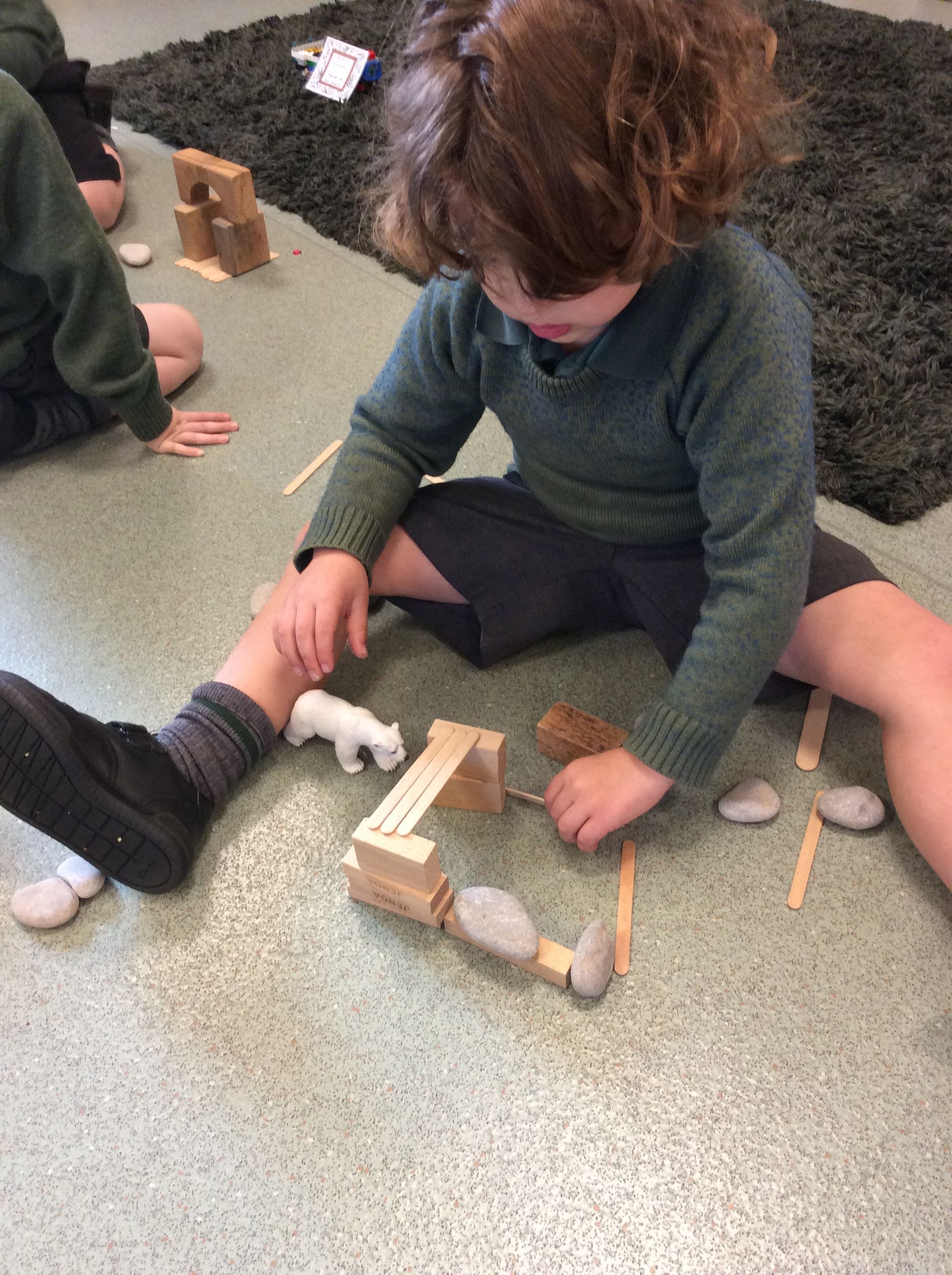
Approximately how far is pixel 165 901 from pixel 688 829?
0.44 metres

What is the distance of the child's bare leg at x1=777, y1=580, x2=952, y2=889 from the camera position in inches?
26.7

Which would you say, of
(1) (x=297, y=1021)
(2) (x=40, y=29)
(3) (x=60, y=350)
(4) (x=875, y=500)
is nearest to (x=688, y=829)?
(1) (x=297, y=1021)

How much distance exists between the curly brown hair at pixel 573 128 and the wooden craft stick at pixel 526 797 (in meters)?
0.43

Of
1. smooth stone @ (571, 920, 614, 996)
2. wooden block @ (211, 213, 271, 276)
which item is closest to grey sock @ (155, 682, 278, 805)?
smooth stone @ (571, 920, 614, 996)

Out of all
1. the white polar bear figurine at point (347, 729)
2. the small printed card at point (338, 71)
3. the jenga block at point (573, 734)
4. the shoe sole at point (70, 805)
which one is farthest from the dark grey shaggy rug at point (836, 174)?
the shoe sole at point (70, 805)

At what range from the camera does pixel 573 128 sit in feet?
1.41

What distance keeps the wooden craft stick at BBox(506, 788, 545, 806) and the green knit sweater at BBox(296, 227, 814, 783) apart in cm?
13

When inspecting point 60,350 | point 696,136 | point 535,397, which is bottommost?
point 60,350

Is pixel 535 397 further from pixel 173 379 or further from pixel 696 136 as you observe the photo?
pixel 173 379

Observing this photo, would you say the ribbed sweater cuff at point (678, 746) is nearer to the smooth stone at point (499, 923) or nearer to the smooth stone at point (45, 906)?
the smooth stone at point (499, 923)

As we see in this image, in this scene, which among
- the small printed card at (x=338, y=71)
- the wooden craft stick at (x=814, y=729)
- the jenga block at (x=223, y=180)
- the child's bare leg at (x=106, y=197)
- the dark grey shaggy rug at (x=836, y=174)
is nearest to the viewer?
the wooden craft stick at (x=814, y=729)

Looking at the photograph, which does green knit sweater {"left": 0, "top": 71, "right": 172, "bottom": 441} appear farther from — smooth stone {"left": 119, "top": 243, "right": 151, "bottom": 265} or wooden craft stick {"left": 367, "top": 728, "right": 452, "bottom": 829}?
wooden craft stick {"left": 367, "top": 728, "right": 452, "bottom": 829}

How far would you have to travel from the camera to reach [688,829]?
0.75 m

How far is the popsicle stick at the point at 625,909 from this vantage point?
674 mm
